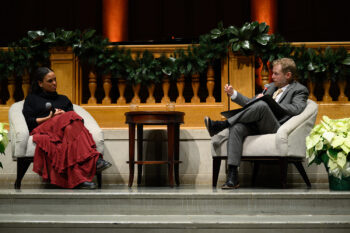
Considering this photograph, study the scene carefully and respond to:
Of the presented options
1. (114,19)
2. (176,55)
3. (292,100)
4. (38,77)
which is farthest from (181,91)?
(114,19)

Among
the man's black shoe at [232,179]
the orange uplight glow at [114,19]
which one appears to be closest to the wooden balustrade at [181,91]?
the man's black shoe at [232,179]

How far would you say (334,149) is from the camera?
3.95 meters

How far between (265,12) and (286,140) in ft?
21.7

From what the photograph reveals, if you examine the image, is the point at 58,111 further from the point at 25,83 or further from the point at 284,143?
the point at 284,143

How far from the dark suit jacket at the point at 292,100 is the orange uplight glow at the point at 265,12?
233 inches

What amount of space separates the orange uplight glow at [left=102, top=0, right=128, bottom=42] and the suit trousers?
21.3ft

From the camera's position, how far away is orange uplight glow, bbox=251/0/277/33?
1021cm

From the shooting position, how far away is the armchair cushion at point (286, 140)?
162 inches

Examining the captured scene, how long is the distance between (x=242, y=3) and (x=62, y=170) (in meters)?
7.60

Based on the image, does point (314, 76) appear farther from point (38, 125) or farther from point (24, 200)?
point (24, 200)

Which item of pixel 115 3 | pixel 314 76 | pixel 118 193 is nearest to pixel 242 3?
pixel 115 3

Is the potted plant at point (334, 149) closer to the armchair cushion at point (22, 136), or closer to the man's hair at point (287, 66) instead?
the man's hair at point (287, 66)

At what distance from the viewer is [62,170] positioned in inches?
168

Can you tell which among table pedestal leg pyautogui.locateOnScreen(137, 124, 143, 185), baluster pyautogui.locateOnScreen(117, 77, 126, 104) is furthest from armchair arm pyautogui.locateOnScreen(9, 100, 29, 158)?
baluster pyautogui.locateOnScreen(117, 77, 126, 104)
